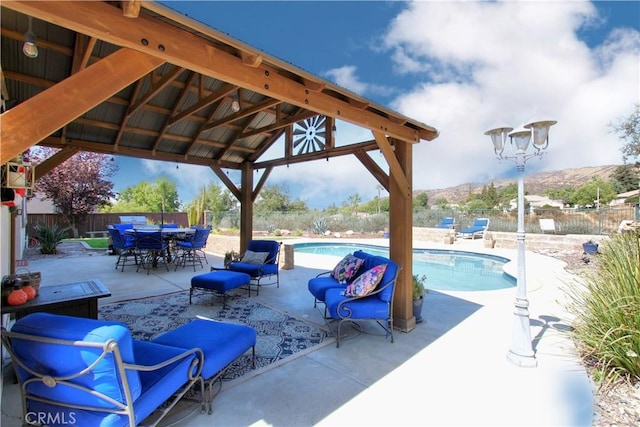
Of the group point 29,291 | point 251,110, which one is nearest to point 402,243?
point 251,110

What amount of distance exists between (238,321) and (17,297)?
91.1 inches

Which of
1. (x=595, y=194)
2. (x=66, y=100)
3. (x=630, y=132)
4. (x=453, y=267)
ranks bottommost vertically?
(x=453, y=267)

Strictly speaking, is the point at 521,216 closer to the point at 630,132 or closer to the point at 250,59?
the point at 250,59

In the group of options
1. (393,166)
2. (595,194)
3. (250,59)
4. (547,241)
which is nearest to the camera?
(250,59)

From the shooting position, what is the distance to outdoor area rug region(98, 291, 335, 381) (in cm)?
319

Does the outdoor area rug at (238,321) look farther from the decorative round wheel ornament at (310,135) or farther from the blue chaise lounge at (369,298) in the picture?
the decorative round wheel ornament at (310,135)

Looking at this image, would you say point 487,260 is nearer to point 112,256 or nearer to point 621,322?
point 621,322

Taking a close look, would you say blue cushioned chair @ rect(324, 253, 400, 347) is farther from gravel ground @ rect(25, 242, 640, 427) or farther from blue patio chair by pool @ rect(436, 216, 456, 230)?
blue patio chair by pool @ rect(436, 216, 456, 230)

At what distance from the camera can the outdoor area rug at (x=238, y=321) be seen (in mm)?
3188

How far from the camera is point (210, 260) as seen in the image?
959 centimetres

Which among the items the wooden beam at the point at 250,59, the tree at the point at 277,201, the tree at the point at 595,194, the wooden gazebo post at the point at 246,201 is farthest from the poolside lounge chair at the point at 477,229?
the tree at the point at 595,194

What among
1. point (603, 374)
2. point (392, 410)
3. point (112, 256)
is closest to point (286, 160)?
point (392, 410)

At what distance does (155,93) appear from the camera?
4.26 metres

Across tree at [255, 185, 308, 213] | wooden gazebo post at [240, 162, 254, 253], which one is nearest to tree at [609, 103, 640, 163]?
wooden gazebo post at [240, 162, 254, 253]
